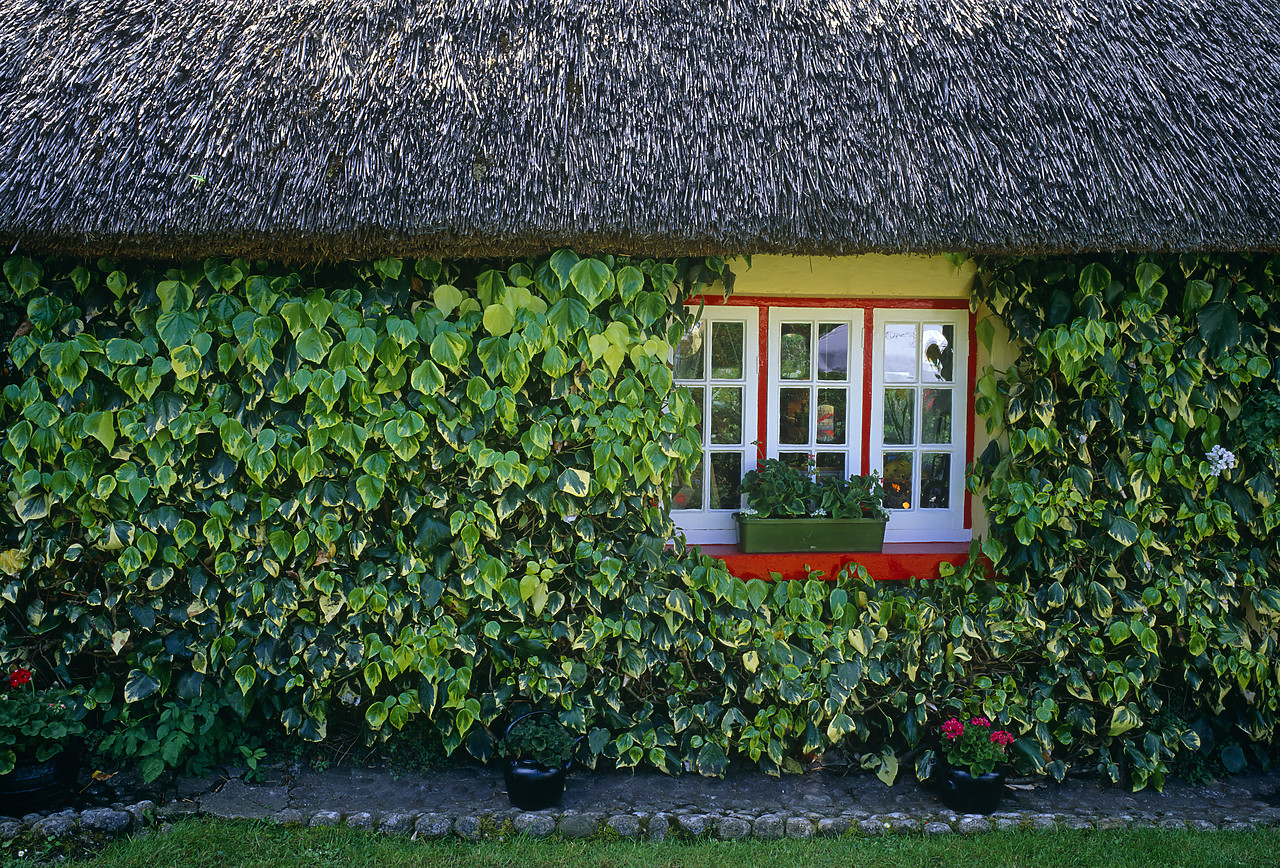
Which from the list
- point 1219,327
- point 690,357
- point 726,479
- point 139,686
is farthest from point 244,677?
point 1219,327

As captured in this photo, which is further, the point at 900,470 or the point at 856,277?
the point at 900,470

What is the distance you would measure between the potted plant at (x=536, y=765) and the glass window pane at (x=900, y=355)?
235 cm

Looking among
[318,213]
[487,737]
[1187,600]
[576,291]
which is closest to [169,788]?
[487,737]

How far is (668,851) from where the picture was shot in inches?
112

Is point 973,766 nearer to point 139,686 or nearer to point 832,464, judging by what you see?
point 832,464

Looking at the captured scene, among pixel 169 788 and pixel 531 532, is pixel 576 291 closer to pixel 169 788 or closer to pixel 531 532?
pixel 531 532

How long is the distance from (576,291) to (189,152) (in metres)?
1.56

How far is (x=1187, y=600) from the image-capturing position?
339 cm

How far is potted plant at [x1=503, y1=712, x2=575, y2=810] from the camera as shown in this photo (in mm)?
3035

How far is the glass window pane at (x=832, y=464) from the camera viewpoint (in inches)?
155

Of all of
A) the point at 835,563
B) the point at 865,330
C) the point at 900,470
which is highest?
the point at 865,330

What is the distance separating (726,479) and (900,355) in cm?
110

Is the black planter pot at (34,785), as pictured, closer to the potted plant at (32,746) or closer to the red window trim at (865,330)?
the potted plant at (32,746)

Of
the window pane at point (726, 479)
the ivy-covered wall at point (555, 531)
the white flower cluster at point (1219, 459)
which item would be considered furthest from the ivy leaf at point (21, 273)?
the white flower cluster at point (1219, 459)
